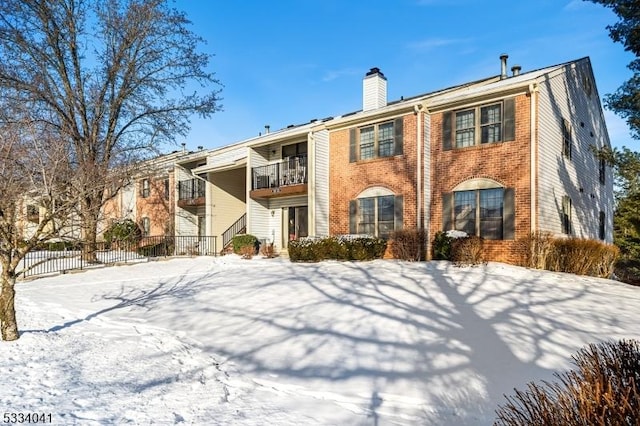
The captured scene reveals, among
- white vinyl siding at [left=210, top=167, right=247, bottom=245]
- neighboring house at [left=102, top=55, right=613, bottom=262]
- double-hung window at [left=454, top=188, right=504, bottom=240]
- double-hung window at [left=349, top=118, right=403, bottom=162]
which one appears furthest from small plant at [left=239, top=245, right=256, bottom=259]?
double-hung window at [left=454, top=188, right=504, bottom=240]

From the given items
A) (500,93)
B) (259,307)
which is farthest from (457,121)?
(259,307)

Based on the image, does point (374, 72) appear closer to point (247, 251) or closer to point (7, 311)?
point (247, 251)

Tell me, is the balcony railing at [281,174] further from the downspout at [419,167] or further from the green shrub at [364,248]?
the downspout at [419,167]

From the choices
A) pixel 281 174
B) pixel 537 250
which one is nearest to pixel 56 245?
pixel 281 174

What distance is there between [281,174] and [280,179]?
273mm

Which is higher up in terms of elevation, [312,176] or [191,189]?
[191,189]

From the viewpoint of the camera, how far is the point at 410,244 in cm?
1489

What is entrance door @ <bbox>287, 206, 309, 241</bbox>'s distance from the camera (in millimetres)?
20828

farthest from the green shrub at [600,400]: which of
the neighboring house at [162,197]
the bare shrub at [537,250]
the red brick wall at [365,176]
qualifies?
the neighboring house at [162,197]

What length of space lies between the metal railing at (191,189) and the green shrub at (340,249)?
11.3 meters

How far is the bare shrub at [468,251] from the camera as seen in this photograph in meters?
13.1

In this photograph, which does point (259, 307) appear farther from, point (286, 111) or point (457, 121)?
point (286, 111)

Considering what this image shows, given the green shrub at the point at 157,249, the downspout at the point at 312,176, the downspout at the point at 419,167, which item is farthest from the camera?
the green shrub at the point at 157,249

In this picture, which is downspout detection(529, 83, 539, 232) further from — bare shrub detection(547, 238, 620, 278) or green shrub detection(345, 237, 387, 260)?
green shrub detection(345, 237, 387, 260)
